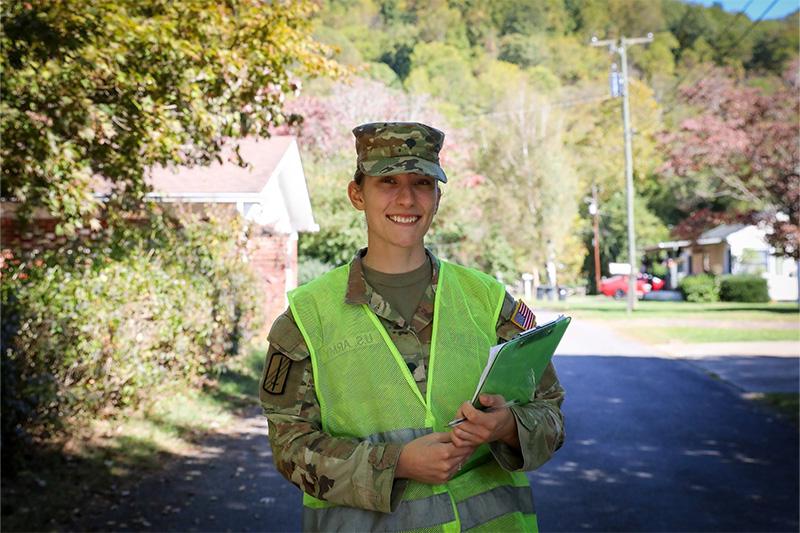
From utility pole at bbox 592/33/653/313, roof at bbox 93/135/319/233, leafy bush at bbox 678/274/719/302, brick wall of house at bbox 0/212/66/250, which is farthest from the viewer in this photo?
leafy bush at bbox 678/274/719/302

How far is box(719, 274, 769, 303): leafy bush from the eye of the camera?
1763 inches

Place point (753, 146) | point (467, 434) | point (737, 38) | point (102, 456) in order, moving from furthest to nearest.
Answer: point (737, 38) < point (753, 146) < point (102, 456) < point (467, 434)

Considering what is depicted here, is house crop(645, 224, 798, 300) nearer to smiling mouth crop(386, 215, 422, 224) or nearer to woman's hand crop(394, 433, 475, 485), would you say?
smiling mouth crop(386, 215, 422, 224)

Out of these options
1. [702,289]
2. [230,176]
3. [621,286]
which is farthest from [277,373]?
[621,286]

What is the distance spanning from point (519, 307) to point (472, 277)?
159 mm

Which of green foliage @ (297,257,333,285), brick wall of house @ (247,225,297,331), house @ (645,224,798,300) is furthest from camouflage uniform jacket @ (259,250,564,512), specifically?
house @ (645,224,798,300)

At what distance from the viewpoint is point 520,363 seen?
2496 millimetres

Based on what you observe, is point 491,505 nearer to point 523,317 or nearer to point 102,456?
point 523,317

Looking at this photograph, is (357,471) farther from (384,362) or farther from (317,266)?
(317,266)

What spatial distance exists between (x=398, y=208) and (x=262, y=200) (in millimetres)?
16345

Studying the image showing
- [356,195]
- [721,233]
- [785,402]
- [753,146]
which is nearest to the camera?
[356,195]

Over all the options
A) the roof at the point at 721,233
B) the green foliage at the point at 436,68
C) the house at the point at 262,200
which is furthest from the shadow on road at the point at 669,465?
the roof at the point at 721,233

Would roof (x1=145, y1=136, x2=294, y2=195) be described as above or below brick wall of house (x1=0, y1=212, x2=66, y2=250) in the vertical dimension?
above

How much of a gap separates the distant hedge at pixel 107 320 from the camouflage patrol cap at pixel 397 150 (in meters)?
5.48
